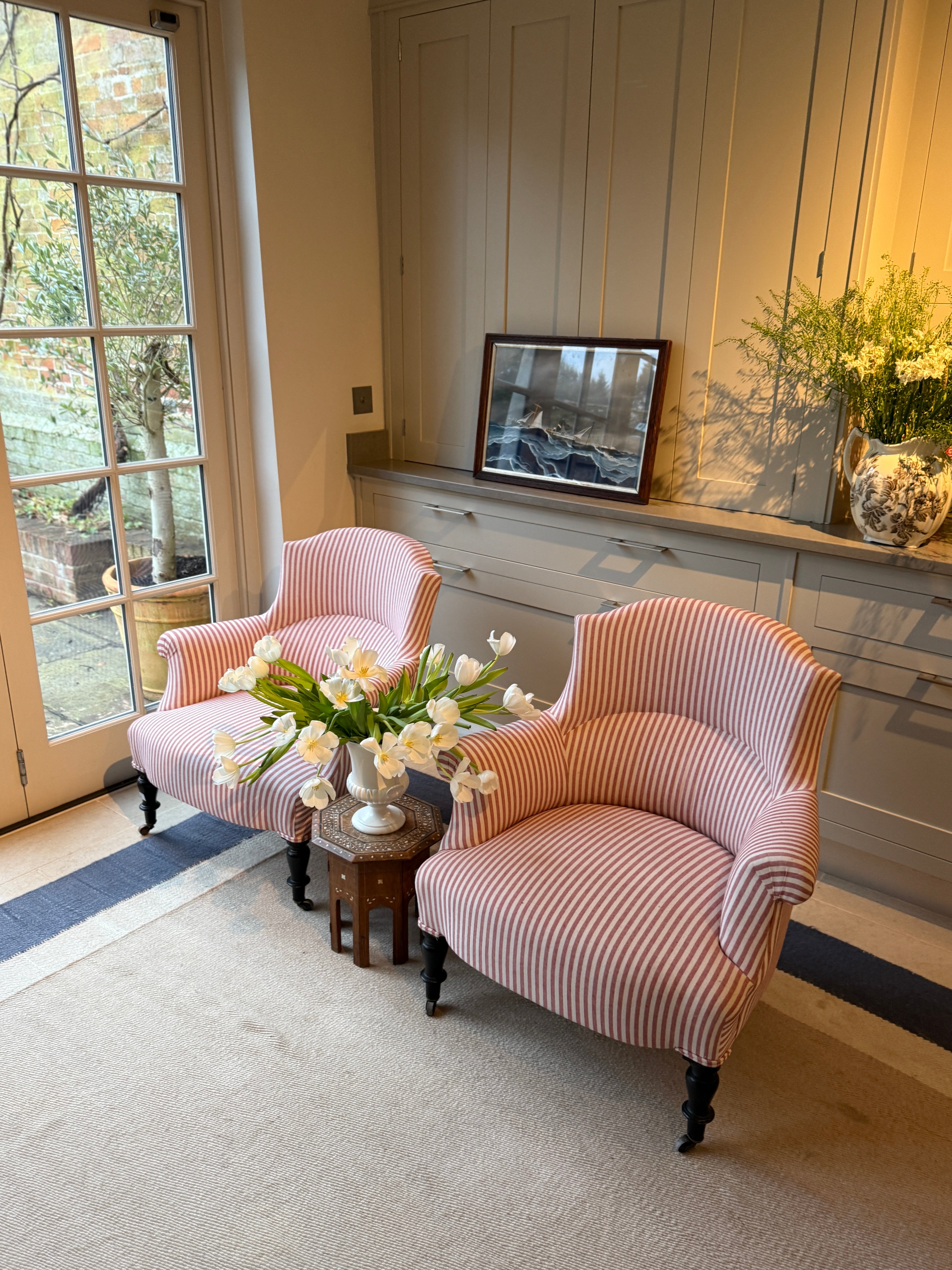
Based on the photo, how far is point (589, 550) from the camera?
9.23 ft

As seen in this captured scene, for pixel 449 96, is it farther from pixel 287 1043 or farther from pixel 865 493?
pixel 287 1043

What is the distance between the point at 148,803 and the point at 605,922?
154 centimetres

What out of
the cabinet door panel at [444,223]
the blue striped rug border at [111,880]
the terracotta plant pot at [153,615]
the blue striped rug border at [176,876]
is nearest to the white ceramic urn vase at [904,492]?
the blue striped rug border at [176,876]

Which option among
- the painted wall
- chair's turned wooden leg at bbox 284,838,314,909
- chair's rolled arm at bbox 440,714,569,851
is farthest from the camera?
the painted wall

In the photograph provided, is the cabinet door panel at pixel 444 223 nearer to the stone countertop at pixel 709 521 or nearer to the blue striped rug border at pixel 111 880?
the stone countertop at pixel 709 521

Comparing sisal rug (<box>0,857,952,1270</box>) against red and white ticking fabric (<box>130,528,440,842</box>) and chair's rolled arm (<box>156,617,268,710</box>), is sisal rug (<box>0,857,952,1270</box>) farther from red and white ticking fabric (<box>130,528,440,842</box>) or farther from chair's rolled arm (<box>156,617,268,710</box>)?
chair's rolled arm (<box>156,617,268,710</box>)

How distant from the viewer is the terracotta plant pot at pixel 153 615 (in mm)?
2904

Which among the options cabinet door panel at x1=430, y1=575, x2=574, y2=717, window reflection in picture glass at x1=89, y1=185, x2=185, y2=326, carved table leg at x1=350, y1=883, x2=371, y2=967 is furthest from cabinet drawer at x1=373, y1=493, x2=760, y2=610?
carved table leg at x1=350, y1=883, x2=371, y2=967

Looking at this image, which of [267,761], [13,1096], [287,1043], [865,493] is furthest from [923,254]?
[13,1096]

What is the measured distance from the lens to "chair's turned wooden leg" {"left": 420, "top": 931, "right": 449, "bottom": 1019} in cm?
197

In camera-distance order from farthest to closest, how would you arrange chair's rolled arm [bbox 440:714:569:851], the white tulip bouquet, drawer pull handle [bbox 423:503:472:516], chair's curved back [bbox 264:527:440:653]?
drawer pull handle [bbox 423:503:472:516] → chair's curved back [bbox 264:527:440:653] → chair's rolled arm [bbox 440:714:569:851] → the white tulip bouquet

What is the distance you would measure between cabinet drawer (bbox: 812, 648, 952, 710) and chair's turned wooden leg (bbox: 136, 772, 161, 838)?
190cm

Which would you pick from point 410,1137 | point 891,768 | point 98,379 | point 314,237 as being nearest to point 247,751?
point 410,1137

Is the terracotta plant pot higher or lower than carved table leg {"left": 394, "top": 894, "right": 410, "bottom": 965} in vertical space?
higher
